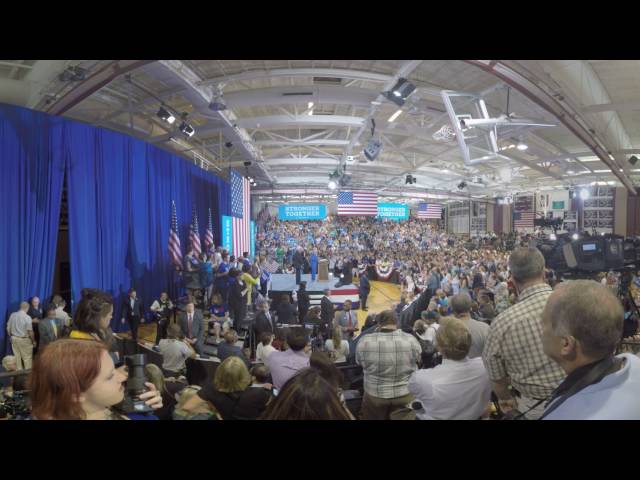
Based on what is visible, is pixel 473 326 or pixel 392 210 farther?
pixel 392 210

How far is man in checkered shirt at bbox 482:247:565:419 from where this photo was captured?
1625 mm

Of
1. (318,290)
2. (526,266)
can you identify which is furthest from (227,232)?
(526,266)

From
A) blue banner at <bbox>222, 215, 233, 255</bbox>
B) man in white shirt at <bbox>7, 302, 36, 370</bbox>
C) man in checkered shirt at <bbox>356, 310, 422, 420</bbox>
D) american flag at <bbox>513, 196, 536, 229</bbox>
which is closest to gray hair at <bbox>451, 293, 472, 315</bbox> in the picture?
man in checkered shirt at <bbox>356, 310, 422, 420</bbox>

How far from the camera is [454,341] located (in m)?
1.91

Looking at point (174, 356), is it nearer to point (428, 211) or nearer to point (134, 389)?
point (134, 389)

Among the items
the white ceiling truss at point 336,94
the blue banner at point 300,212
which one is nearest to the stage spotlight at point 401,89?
the white ceiling truss at point 336,94

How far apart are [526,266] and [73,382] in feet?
6.69

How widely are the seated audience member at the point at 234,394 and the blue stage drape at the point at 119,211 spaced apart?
5385mm

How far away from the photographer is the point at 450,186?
21.0m

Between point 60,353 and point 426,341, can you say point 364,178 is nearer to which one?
point 426,341

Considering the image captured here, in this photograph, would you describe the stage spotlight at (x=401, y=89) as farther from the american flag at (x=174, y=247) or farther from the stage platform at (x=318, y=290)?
the stage platform at (x=318, y=290)

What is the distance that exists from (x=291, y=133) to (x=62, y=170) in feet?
21.7

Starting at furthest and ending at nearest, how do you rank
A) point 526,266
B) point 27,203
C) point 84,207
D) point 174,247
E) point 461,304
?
1. point 174,247
2. point 84,207
3. point 27,203
4. point 461,304
5. point 526,266

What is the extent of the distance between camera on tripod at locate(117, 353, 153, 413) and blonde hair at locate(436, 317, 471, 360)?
4.88 feet
